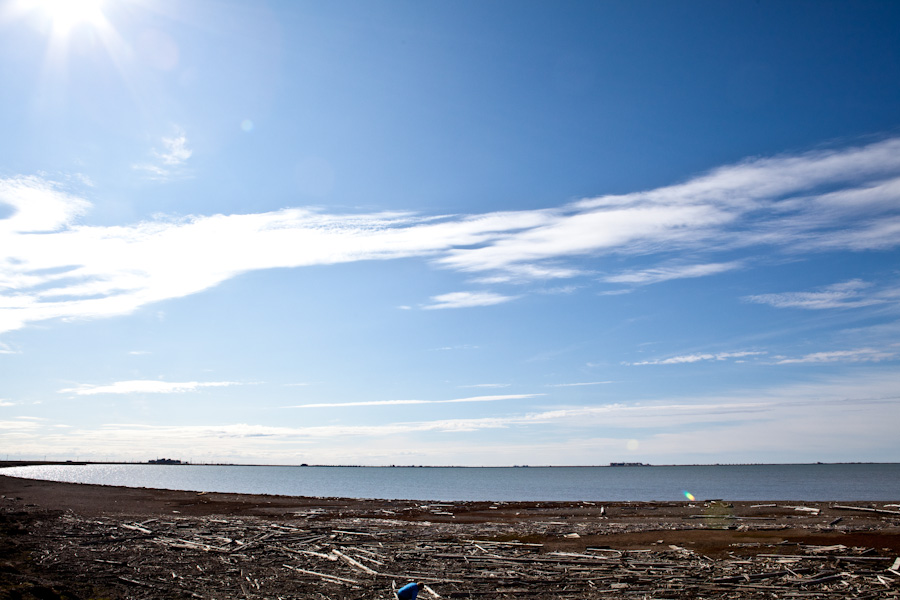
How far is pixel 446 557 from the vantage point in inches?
741

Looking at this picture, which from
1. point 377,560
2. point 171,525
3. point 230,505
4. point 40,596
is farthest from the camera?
point 230,505

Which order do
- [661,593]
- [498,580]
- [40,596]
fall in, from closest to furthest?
[40,596], [661,593], [498,580]

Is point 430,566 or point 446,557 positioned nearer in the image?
point 430,566

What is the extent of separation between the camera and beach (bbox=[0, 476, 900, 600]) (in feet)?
48.6

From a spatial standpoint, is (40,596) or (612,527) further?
(612,527)

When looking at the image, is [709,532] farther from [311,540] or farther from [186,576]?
[186,576]

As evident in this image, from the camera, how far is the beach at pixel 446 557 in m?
14.8

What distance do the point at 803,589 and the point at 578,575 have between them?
5768 millimetres

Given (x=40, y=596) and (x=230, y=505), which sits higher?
(x=40, y=596)

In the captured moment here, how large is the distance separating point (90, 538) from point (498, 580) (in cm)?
1625

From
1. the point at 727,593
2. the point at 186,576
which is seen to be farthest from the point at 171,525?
the point at 727,593

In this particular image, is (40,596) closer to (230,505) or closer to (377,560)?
(377,560)

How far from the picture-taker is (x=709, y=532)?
26.0 meters

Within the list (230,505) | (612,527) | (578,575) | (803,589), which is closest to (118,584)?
(578,575)
